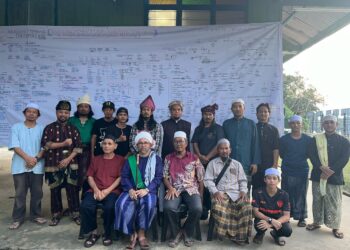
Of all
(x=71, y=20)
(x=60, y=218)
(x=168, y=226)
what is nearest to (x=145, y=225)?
(x=168, y=226)

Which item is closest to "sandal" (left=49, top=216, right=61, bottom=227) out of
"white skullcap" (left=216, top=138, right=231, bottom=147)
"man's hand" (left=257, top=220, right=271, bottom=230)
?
"white skullcap" (left=216, top=138, right=231, bottom=147)

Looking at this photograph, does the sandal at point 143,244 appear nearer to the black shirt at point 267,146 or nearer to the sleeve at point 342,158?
the black shirt at point 267,146

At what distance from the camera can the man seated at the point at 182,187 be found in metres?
3.53

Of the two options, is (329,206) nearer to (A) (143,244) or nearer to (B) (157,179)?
(B) (157,179)

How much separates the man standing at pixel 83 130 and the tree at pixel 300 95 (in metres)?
33.1

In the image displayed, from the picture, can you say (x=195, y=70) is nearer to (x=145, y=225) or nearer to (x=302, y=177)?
(x=302, y=177)

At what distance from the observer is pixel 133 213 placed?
3.43 meters

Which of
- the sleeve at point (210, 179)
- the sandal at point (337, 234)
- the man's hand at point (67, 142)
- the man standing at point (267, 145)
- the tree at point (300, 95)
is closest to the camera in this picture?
the sleeve at point (210, 179)

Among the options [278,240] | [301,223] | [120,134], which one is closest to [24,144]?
[120,134]

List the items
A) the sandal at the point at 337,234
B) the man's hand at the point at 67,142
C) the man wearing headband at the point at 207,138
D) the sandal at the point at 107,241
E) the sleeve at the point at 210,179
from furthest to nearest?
1. the man wearing headband at the point at 207,138
2. the man's hand at the point at 67,142
3. the sandal at the point at 337,234
4. the sleeve at the point at 210,179
5. the sandal at the point at 107,241

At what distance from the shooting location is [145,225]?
343cm

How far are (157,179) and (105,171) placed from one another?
632mm

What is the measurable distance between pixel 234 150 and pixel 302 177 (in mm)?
954

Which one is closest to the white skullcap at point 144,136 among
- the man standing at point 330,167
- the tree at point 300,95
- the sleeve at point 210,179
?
the sleeve at point 210,179
